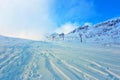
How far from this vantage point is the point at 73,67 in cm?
1128

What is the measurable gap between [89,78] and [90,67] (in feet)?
7.19

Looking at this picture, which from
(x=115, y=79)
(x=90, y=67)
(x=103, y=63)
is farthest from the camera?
(x=103, y=63)

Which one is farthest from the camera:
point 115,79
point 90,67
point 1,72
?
point 90,67

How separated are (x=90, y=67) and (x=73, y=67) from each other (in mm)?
870

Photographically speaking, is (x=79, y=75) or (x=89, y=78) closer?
(x=89, y=78)

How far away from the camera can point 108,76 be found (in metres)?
9.30

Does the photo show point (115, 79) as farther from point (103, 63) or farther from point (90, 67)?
point (103, 63)

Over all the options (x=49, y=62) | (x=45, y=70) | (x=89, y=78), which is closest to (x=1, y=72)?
(x=45, y=70)

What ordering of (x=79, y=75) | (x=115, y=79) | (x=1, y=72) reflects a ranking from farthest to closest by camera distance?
1. (x=1, y=72)
2. (x=79, y=75)
3. (x=115, y=79)

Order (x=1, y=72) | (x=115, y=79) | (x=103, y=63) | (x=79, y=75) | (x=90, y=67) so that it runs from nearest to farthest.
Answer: (x=115, y=79) → (x=79, y=75) → (x=1, y=72) → (x=90, y=67) → (x=103, y=63)

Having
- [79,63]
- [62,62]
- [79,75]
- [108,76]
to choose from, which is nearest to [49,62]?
[62,62]

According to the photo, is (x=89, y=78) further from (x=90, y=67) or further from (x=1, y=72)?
(x=1, y=72)

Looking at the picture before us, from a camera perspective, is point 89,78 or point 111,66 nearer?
point 89,78

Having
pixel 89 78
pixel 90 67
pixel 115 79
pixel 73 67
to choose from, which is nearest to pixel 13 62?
pixel 73 67
